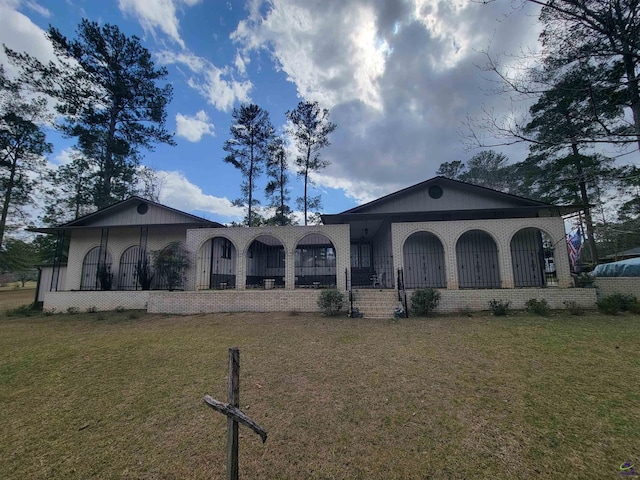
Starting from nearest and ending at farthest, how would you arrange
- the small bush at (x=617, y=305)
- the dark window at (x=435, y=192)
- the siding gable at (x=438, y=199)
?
the small bush at (x=617, y=305) → the siding gable at (x=438, y=199) → the dark window at (x=435, y=192)

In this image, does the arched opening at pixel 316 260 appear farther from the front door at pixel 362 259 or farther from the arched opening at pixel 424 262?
the arched opening at pixel 424 262

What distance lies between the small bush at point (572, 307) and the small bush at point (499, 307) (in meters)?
1.75

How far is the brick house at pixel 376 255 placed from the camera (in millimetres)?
10750

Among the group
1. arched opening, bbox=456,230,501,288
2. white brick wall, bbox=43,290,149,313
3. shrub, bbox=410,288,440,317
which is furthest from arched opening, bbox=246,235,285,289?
arched opening, bbox=456,230,501,288

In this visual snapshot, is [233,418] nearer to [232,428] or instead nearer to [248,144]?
[232,428]

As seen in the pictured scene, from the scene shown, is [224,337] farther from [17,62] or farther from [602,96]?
[17,62]

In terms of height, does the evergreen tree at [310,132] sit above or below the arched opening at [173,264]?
above

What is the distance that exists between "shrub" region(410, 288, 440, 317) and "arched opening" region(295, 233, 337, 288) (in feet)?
29.2

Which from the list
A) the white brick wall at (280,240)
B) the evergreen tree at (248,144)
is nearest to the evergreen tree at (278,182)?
the evergreen tree at (248,144)

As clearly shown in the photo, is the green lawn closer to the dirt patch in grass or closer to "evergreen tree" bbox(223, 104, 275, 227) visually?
the dirt patch in grass

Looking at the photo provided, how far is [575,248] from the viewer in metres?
19.5

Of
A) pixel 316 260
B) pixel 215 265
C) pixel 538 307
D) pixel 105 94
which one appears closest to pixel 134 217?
pixel 215 265

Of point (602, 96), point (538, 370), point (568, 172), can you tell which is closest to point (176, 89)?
point (602, 96)

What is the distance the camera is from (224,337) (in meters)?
7.48
